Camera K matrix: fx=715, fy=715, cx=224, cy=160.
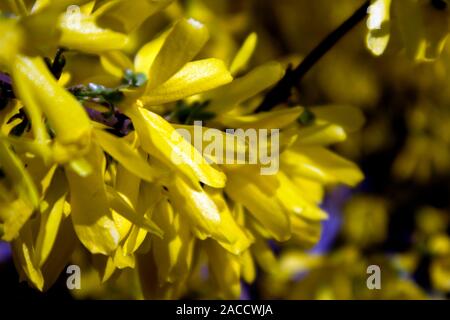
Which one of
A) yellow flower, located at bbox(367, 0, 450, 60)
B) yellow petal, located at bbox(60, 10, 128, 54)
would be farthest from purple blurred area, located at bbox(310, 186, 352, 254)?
yellow petal, located at bbox(60, 10, 128, 54)

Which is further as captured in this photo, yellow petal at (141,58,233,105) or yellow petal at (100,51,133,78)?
yellow petal at (100,51,133,78)

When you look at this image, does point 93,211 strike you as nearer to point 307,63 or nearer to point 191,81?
point 191,81

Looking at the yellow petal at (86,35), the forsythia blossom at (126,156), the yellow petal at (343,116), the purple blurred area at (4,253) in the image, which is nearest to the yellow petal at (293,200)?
the forsythia blossom at (126,156)

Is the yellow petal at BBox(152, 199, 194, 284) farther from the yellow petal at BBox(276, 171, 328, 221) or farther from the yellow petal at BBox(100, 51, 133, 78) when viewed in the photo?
the yellow petal at BBox(100, 51, 133, 78)

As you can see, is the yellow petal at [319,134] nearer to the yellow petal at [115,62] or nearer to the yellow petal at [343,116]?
the yellow petal at [343,116]

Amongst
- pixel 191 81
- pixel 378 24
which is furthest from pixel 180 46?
pixel 378 24
